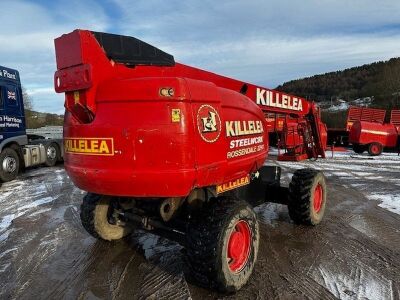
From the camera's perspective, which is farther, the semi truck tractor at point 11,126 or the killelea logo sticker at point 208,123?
the semi truck tractor at point 11,126

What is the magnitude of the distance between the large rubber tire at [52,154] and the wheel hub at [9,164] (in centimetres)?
279

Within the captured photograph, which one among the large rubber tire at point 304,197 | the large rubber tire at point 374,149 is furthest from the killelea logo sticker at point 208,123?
the large rubber tire at point 374,149

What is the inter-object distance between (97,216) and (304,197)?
268cm

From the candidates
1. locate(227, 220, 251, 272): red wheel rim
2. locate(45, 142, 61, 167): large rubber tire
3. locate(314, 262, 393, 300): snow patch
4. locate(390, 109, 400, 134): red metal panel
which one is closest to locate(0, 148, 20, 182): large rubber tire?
locate(45, 142, 61, 167): large rubber tire

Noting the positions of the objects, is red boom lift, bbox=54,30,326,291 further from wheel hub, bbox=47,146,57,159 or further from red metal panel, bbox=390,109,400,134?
red metal panel, bbox=390,109,400,134

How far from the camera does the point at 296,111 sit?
657 centimetres

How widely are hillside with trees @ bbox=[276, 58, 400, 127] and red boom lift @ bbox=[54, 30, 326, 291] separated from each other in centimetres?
2711

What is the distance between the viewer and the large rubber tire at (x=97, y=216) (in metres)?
4.77

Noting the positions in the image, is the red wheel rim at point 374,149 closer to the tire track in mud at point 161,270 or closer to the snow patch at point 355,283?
the snow patch at point 355,283

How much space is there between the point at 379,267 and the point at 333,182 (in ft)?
18.6

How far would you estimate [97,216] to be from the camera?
4.79 meters

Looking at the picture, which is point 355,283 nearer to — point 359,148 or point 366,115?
point 359,148

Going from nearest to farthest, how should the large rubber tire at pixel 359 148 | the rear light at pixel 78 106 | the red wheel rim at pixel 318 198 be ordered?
the rear light at pixel 78 106 → the red wheel rim at pixel 318 198 → the large rubber tire at pixel 359 148

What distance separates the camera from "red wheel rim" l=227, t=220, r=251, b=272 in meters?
3.90
